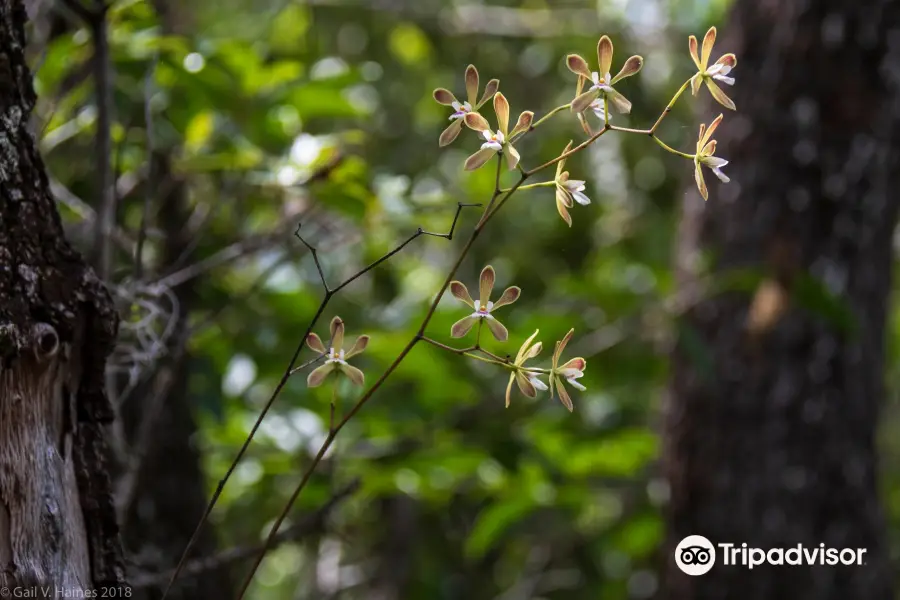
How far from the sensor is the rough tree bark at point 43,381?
2.63ft

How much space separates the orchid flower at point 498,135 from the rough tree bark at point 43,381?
39 cm

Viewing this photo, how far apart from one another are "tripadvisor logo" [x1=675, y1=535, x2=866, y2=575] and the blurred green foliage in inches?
8.1

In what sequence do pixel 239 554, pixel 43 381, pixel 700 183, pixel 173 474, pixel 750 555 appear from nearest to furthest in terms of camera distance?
pixel 700 183, pixel 43 381, pixel 239 554, pixel 173 474, pixel 750 555

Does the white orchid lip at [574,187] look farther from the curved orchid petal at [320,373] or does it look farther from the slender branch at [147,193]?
the slender branch at [147,193]

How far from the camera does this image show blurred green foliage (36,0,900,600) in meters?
1.63

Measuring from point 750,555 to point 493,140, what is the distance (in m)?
1.89

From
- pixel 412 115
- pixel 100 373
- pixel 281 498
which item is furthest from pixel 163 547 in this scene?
pixel 412 115

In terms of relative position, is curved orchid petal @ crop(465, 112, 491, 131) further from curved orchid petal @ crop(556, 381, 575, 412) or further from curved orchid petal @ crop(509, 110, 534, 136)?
curved orchid petal @ crop(556, 381, 575, 412)

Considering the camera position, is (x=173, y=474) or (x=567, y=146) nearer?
(x=567, y=146)

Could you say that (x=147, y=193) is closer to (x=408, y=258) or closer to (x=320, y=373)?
(x=320, y=373)

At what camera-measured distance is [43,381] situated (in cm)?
85

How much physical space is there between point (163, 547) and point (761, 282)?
1460 mm

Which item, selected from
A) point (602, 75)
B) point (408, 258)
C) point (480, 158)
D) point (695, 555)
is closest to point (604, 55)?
point (602, 75)

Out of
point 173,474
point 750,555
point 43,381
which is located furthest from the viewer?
point 750,555
